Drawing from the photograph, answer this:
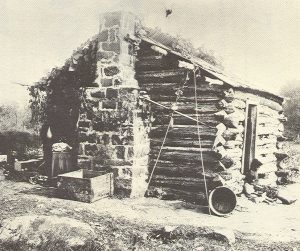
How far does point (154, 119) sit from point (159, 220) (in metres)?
2.72

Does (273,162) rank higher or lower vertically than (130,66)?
lower

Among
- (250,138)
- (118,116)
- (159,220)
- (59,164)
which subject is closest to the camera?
(159,220)

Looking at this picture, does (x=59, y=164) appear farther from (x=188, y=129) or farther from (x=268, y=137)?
(x=268, y=137)

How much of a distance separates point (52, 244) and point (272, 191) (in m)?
5.67

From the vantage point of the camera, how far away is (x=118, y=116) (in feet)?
25.4

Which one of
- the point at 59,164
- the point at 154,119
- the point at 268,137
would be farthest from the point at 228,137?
the point at 59,164

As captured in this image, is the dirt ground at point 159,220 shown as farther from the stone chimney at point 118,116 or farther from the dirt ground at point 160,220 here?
the stone chimney at point 118,116

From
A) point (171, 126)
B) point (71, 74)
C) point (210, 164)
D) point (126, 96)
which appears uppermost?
point (71, 74)

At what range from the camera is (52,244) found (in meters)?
5.16

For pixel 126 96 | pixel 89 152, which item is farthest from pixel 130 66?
pixel 89 152

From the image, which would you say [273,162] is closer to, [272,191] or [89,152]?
[272,191]

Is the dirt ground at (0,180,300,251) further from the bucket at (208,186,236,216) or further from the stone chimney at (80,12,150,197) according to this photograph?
the stone chimney at (80,12,150,197)

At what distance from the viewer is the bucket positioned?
6.93 m

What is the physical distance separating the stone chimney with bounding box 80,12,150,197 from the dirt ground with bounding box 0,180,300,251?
71 centimetres
